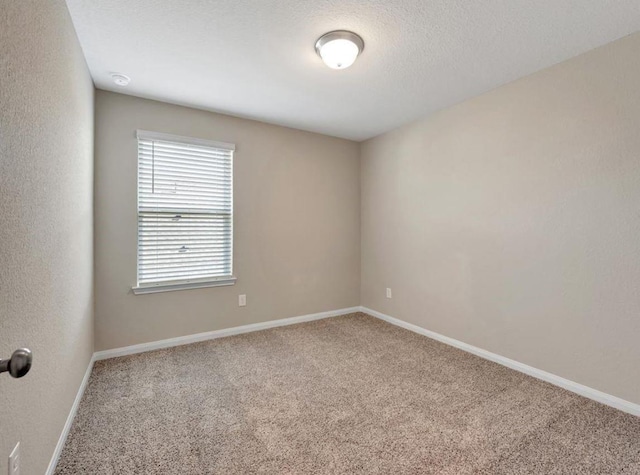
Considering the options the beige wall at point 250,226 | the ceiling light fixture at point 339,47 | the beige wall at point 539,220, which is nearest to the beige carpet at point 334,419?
the beige wall at point 539,220

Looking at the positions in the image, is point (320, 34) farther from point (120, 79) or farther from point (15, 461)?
point (15, 461)

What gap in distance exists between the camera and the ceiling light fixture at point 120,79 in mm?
2479

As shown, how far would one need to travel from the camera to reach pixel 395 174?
12.3ft

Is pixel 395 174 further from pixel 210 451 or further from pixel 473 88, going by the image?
pixel 210 451

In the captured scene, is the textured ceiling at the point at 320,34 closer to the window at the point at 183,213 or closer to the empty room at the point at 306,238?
the empty room at the point at 306,238

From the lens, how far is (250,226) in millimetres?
3484

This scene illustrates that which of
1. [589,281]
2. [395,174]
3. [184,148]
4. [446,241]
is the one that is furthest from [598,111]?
[184,148]

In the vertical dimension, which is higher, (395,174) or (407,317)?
(395,174)

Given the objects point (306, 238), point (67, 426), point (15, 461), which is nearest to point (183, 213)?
point (306, 238)

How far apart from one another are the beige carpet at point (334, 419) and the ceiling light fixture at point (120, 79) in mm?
2351

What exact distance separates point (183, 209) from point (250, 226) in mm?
710

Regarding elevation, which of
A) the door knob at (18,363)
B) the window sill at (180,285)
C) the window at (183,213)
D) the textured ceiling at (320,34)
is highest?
the textured ceiling at (320,34)

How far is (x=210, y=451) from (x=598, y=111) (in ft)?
10.4

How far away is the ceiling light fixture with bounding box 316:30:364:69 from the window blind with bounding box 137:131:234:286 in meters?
1.62
